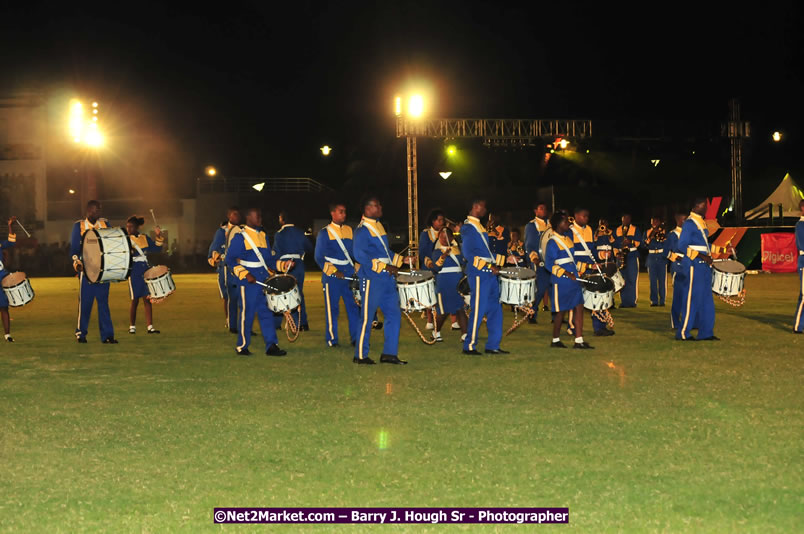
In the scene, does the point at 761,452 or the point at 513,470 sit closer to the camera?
the point at 513,470

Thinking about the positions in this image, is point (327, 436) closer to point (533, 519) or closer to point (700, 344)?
point (533, 519)

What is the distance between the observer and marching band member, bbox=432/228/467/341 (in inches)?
532

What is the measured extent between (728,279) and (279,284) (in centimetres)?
623

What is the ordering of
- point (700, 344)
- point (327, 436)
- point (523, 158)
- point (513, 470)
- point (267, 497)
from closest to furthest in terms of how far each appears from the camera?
point (267, 497) → point (513, 470) → point (327, 436) → point (700, 344) → point (523, 158)

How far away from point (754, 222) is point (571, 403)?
133ft

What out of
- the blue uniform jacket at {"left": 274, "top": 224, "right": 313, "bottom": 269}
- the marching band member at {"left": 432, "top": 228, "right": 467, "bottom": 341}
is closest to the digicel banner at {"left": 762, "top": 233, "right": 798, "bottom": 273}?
the marching band member at {"left": 432, "top": 228, "right": 467, "bottom": 341}

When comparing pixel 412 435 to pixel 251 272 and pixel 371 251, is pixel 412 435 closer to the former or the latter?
pixel 371 251

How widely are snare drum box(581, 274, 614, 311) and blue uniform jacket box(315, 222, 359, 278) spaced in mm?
3151

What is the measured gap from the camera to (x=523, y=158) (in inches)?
2640

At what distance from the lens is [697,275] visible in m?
13.3

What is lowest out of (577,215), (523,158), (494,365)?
(494,365)

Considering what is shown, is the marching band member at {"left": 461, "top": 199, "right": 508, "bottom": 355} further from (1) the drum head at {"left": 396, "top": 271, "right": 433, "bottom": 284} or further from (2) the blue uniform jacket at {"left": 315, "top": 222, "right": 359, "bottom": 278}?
(2) the blue uniform jacket at {"left": 315, "top": 222, "right": 359, "bottom": 278}

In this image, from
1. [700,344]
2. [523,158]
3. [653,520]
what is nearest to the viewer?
[653,520]

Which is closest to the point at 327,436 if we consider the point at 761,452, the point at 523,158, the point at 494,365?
the point at 761,452
